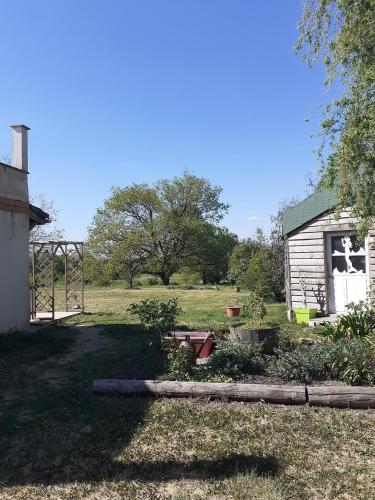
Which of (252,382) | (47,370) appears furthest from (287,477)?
(47,370)

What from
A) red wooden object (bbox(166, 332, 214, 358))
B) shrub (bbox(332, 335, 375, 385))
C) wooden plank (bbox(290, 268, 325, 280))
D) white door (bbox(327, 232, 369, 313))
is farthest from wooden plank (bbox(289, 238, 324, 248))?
shrub (bbox(332, 335, 375, 385))

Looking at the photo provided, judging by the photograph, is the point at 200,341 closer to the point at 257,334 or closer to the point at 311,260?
the point at 257,334

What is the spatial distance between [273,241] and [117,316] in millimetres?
8054

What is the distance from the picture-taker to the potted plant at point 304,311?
452 inches

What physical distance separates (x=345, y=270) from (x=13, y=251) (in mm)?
7773

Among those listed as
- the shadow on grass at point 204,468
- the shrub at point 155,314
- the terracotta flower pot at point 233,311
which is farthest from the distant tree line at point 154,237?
the shadow on grass at point 204,468

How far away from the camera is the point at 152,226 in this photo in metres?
33.6

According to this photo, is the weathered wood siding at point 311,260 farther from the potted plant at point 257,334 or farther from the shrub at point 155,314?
the shrub at point 155,314

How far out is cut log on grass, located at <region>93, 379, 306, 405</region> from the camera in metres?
5.61

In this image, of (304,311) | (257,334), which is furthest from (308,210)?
(257,334)

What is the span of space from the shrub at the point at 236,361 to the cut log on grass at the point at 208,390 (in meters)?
0.62

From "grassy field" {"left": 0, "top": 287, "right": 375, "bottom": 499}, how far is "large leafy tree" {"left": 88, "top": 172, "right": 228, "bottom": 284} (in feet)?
86.8

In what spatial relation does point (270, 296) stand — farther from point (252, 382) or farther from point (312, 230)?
point (252, 382)

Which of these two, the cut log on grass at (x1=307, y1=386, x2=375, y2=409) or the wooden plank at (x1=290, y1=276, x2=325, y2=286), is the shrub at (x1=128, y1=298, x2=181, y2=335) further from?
the wooden plank at (x1=290, y1=276, x2=325, y2=286)
